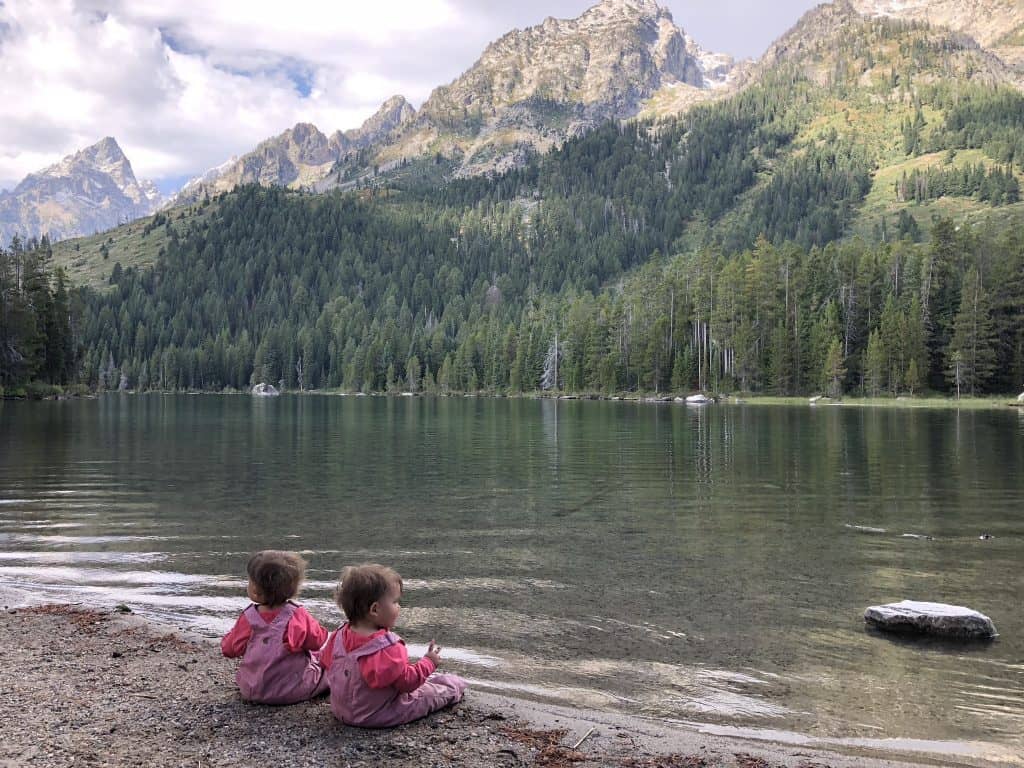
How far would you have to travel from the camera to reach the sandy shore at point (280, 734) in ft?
24.3

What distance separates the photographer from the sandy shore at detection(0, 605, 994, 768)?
7.42 m

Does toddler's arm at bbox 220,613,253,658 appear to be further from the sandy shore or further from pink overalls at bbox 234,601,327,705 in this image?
the sandy shore

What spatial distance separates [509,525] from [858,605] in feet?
33.2

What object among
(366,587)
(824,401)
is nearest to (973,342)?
(824,401)

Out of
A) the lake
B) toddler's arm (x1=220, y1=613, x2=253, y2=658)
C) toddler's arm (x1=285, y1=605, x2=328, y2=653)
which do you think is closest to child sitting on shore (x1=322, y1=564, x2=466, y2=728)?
toddler's arm (x1=285, y1=605, x2=328, y2=653)

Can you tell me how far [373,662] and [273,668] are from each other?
5.09ft

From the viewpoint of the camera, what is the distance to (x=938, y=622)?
12.0 meters

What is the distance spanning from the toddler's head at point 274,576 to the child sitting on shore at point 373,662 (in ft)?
2.80

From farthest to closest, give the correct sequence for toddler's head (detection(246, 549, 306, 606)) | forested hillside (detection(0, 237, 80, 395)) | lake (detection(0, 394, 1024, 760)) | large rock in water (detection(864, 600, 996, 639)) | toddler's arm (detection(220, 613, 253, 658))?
forested hillside (detection(0, 237, 80, 395)) → large rock in water (detection(864, 600, 996, 639)) → lake (detection(0, 394, 1024, 760)) → toddler's arm (detection(220, 613, 253, 658)) → toddler's head (detection(246, 549, 306, 606))

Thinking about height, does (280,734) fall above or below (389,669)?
below

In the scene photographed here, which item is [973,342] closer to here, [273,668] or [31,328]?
[273,668]

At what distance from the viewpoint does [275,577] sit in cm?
872

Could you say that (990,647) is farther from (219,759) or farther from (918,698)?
(219,759)

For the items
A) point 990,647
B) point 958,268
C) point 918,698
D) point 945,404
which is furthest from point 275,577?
point 958,268
